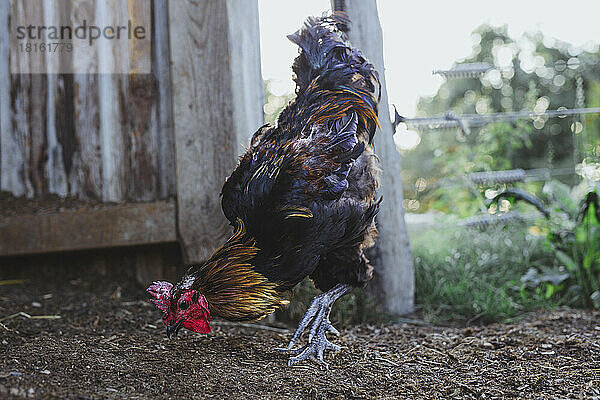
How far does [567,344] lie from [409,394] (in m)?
1.11

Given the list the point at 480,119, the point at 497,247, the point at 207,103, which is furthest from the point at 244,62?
the point at 497,247

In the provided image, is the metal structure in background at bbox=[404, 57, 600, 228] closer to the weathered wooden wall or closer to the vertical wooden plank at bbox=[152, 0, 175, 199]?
the vertical wooden plank at bbox=[152, 0, 175, 199]

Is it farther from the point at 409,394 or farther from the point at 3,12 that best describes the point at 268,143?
the point at 3,12

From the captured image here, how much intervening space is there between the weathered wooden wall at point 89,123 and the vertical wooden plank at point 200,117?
0.19 meters

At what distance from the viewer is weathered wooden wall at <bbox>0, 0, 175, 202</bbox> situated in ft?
11.0

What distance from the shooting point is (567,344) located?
2.63m

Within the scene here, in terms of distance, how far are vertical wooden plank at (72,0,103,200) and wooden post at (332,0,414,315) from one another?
Answer: 5.97ft

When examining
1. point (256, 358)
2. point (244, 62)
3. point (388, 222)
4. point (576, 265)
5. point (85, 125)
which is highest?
point (244, 62)

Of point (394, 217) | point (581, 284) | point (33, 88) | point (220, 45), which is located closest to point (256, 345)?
point (394, 217)

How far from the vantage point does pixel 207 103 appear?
3291mm

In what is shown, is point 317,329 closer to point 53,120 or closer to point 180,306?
point 180,306

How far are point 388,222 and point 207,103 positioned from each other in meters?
1.48

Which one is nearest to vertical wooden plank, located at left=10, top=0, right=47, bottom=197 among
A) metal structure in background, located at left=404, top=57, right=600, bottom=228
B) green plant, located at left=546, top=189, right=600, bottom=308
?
metal structure in background, located at left=404, top=57, right=600, bottom=228

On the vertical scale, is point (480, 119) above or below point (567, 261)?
above
